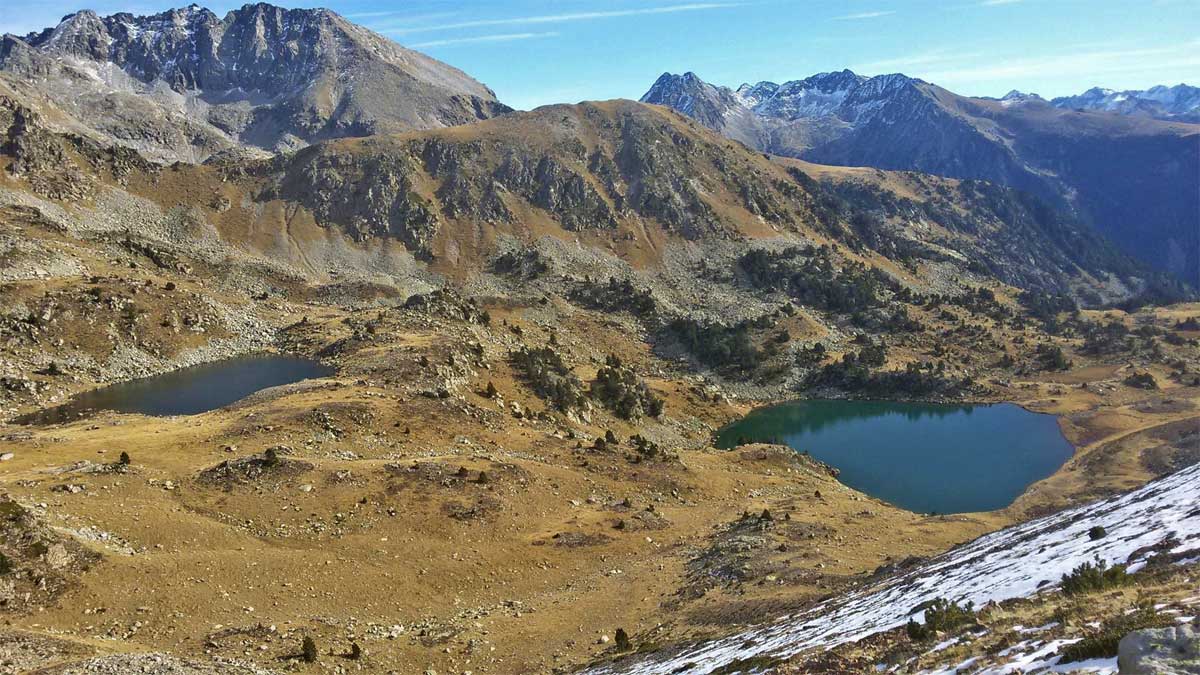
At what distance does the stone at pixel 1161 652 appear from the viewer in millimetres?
8828

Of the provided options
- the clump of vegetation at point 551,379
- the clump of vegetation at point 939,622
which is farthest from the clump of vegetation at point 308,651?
the clump of vegetation at point 551,379

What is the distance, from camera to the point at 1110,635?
11.4 meters

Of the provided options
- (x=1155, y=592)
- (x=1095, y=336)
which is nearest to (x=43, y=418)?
(x=1155, y=592)

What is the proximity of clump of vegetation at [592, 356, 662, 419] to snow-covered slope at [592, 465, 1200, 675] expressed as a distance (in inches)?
2061

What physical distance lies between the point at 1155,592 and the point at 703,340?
100497 millimetres

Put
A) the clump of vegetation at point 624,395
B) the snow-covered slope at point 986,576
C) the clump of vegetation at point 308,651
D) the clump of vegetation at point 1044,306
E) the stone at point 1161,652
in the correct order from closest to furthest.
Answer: the stone at point 1161,652
the snow-covered slope at point 986,576
the clump of vegetation at point 308,651
the clump of vegetation at point 624,395
the clump of vegetation at point 1044,306

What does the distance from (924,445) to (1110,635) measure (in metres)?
83.8

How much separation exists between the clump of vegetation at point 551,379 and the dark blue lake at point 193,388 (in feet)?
69.0

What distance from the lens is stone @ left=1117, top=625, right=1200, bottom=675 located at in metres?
8.83

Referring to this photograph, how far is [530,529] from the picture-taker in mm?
41375

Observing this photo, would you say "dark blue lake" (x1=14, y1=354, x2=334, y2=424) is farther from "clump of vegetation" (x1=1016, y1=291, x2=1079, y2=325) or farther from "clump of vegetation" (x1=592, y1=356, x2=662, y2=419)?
"clump of vegetation" (x1=1016, y1=291, x2=1079, y2=325)

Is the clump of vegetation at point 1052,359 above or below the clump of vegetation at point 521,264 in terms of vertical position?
below

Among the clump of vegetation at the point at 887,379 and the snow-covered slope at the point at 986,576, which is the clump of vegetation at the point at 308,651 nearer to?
the snow-covered slope at the point at 986,576

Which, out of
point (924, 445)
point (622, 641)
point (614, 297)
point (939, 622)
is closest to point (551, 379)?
point (622, 641)
